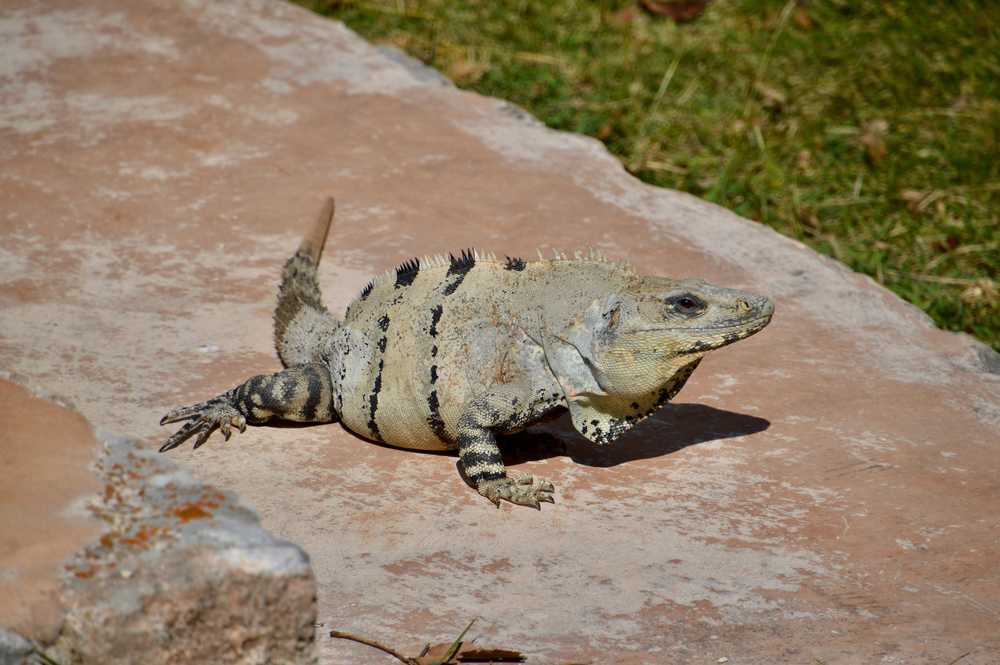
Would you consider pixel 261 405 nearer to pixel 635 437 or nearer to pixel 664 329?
pixel 635 437

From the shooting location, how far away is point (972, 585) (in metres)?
4.82

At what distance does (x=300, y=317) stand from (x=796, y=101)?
18.8ft

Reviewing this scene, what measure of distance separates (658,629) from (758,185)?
579 centimetres

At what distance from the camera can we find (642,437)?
19.6ft

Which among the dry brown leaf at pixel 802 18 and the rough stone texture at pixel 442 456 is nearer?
the rough stone texture at pixel 442 456

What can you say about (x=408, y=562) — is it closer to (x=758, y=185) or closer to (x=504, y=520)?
(x=504, y=520)

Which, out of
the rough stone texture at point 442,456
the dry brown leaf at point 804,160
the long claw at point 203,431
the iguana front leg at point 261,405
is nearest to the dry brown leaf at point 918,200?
the dry brown leaf at point 804,160

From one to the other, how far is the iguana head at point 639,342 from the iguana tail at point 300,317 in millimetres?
1267

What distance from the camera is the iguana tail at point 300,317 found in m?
6.15

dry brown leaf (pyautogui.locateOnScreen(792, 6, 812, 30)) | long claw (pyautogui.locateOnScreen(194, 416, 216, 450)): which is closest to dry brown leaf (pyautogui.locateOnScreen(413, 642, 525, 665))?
long claw (pyautogui.locateOnScreen(194, 416, 216, 450))

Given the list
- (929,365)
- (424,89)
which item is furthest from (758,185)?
(929,365)

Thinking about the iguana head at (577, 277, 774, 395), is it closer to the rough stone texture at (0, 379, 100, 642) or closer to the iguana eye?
the iguana eye

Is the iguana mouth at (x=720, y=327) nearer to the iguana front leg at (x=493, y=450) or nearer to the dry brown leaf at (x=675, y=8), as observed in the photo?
the iguana front leg at (x=493, y=450)

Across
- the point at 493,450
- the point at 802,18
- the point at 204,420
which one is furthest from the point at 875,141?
the point at 204,420
